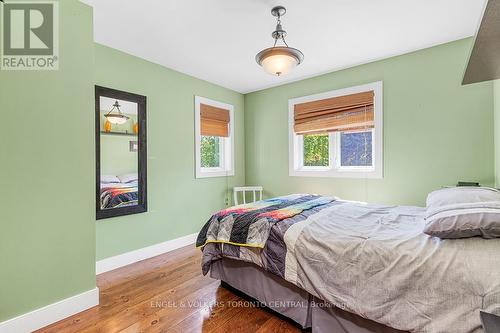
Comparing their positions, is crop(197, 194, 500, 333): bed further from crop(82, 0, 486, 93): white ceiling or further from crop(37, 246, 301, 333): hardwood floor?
crop(82, 0, 486, 93): white ceiling

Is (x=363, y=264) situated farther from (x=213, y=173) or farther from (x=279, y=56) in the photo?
(x=213, y=173)

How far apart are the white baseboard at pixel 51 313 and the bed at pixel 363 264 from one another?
97 cm

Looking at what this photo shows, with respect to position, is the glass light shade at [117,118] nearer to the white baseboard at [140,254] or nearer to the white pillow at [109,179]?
the white pillow at [109,179]

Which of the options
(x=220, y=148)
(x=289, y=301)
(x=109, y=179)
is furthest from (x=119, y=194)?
(x=289, y=301)

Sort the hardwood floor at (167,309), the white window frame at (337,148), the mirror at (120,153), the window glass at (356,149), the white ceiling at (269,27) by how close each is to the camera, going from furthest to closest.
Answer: the window glass at (356,149) < the white window frame at (337,148) < the mirror at (120,153) < the white ceiling at (269,27) < the hardwood floor at (167,309)

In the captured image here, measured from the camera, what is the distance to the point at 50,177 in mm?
1890

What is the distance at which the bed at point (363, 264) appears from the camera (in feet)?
3.82

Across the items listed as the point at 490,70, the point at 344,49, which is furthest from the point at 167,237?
the point at 490,70

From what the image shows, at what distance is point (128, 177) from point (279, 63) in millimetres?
2192

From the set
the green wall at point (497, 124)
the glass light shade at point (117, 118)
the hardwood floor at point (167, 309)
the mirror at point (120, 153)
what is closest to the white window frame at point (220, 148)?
the mirror at point (120, 153)

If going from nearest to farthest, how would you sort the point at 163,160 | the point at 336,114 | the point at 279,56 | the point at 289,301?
the point at 289,301 → the point at 279,56 → the point at 163,160 → the point at 336,114

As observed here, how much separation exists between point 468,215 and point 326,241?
76 centimetres

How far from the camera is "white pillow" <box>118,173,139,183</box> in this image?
116 inches

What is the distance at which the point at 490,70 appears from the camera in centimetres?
127
